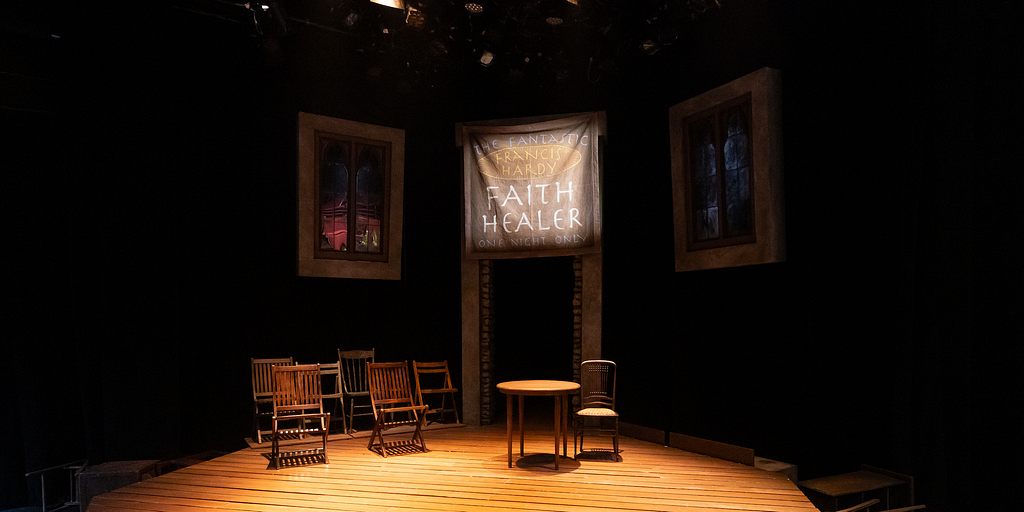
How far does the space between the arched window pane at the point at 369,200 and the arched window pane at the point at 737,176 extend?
165 inches

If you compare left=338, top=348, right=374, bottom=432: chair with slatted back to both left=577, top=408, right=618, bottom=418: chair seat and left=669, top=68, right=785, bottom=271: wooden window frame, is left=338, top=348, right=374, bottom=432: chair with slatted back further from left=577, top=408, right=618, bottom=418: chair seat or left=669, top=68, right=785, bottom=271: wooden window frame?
left=669, top=68, right=785, bottom=271: wooden window frame

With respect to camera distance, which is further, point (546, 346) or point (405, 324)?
point (546, 346)

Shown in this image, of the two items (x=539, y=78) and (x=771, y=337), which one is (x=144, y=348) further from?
(x=771, y=337)

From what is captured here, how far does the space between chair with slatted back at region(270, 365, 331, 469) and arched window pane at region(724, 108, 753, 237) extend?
4437 millimetres

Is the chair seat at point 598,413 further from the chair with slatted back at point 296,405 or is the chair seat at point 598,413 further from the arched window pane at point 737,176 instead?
the chair with slatted back at point 296,405

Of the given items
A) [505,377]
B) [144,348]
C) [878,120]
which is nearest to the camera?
[878,120]

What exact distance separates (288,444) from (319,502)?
7.23 ft

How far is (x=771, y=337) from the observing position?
5777 millimetres

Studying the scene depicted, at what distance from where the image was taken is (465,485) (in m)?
5.13

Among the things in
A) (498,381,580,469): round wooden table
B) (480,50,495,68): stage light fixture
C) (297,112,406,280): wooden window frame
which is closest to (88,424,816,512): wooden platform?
(498,381,580,469): round wooden table

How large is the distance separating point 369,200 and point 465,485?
13.2ft

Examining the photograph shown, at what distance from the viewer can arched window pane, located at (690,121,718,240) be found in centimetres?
638

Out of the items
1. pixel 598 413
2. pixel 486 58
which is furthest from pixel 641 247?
pixel 486 58

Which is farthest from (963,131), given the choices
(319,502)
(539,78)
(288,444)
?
(288,444)
